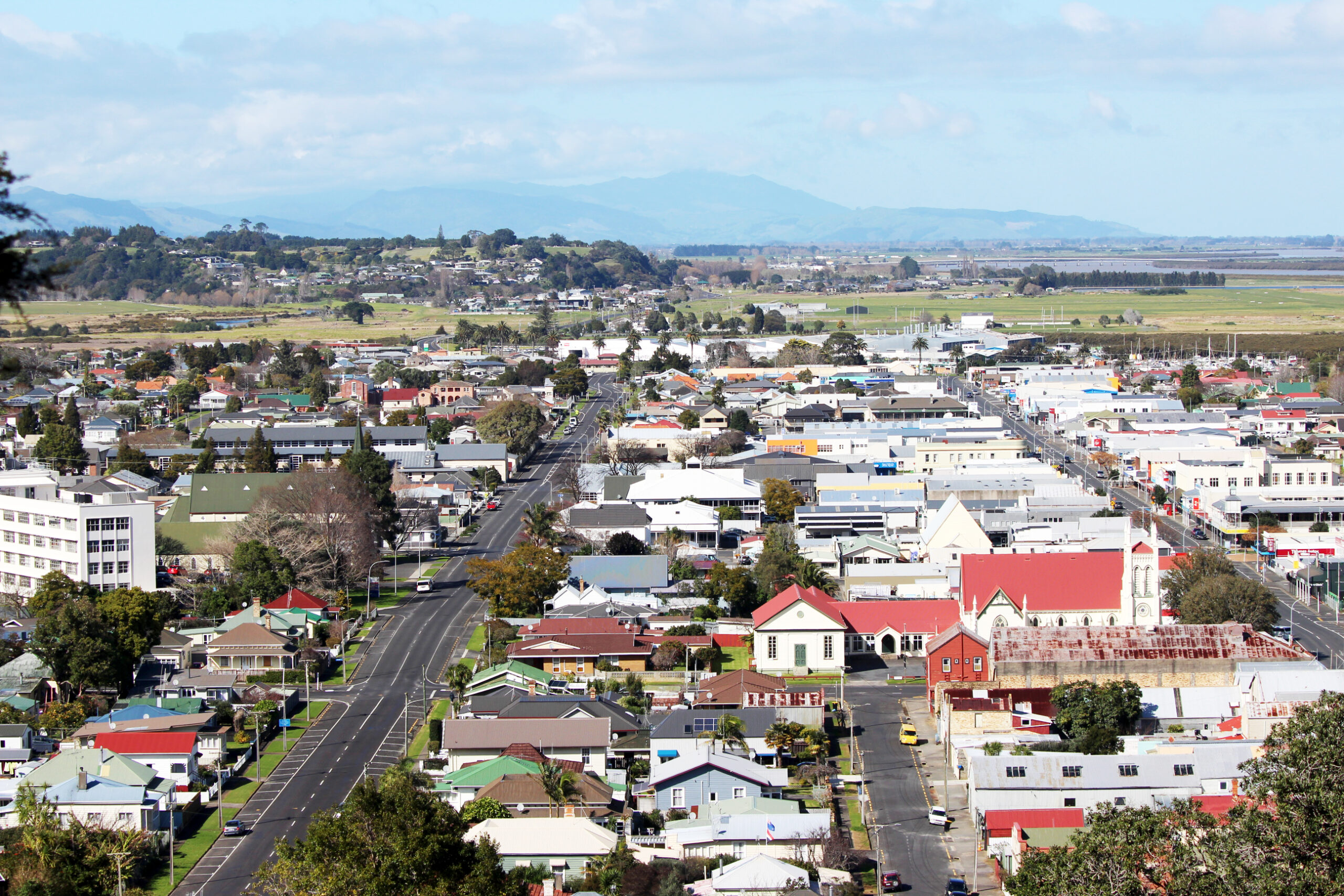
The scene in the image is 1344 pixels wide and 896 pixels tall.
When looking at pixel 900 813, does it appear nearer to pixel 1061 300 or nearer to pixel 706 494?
pixel 706 494

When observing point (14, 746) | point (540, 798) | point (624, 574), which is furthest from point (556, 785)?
point (624, 574)

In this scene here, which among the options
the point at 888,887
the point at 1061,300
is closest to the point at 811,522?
the point at 888,887

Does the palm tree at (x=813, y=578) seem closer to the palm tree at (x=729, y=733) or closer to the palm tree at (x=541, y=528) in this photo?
the palm tree at (x=541, y=528)

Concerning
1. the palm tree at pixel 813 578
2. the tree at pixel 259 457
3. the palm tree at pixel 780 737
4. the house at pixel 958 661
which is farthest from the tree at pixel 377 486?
the palm tree at pixel 780 737

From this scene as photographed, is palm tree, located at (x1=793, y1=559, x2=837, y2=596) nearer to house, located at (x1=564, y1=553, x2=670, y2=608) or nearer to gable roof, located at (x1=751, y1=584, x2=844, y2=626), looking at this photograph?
gable roof, located at (x1=751, y1=584, x2=844, y2=626)

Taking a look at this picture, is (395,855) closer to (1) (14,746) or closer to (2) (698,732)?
(2) (698,732)

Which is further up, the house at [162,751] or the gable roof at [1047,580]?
the gable roof at [1047,580]
